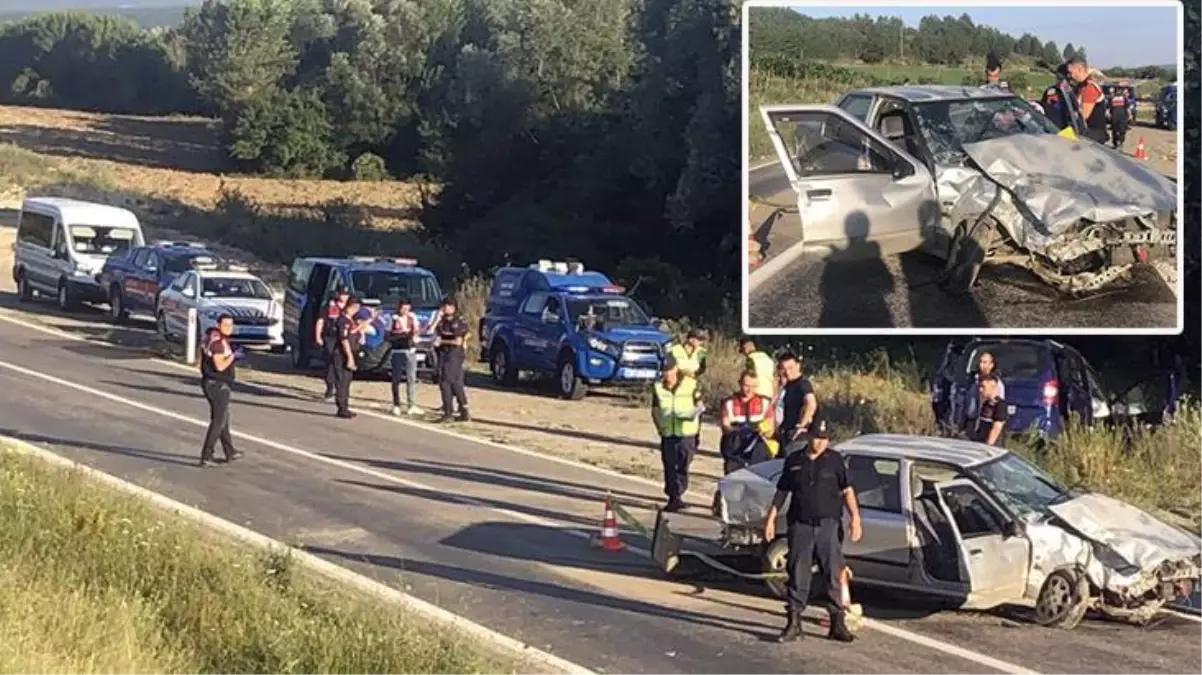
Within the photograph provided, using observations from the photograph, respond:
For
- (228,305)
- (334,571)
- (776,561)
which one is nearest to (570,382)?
(228,305)

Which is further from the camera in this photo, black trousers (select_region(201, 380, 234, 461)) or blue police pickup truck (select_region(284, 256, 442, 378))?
blue police pickup truck (select_region(284, 256, 442, 378))

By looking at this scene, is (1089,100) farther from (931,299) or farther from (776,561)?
(776,561)

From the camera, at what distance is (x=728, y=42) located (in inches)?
1447


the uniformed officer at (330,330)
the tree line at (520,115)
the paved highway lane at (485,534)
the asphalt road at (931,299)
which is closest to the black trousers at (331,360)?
the uniformed officer at (330,330)

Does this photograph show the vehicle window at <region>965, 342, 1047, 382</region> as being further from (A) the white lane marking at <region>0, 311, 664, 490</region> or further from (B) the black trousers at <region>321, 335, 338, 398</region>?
(B) the black trousers at <region>321, 335, 338, 398</region>

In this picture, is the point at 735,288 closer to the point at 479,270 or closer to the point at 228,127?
the point at 479,270

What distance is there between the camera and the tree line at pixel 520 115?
38.3m

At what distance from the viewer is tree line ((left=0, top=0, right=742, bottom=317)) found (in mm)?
38312

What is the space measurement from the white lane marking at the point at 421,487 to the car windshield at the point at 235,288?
4.32m

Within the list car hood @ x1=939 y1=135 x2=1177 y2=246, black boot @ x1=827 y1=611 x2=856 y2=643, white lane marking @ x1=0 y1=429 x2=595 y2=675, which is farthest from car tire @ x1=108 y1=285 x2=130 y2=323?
black boot @ x1=827 y1=611 x2=856 y2=643

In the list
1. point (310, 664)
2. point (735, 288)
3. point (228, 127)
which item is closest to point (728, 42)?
point (735, 288)

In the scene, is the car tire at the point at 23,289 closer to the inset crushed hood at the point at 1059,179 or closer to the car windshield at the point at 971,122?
the car windshield at the point at 971,122

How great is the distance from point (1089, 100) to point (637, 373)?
9.87m

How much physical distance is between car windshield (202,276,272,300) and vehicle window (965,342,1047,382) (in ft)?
51.6
